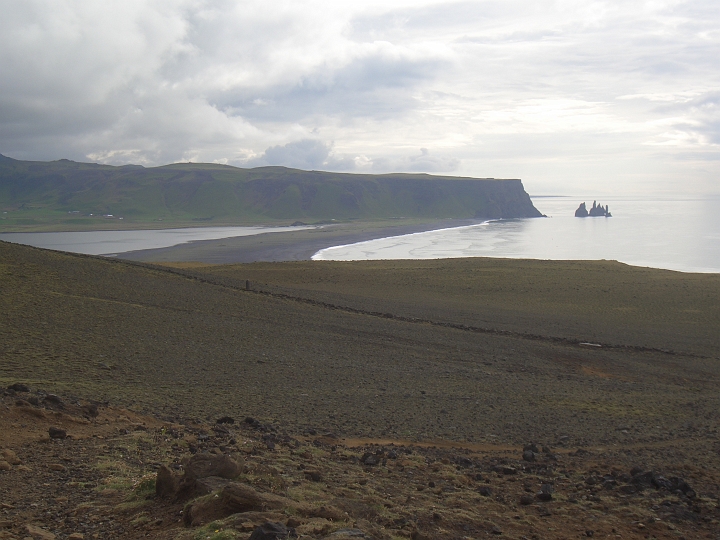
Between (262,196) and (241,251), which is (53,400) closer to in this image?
(241,251)

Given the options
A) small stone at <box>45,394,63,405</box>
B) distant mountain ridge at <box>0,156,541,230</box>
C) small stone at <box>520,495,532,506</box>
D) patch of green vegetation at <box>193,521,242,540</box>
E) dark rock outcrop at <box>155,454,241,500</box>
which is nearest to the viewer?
patch of green vegetation at <box>193,521,242,540</box>

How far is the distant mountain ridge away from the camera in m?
161

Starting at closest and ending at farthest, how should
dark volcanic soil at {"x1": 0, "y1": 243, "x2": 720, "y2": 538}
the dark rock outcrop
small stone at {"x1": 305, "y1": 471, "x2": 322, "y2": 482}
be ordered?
1. the dark rock outcrop
2. dark volcanic soil at {"x1": 0, "y1": 243, "x2": 720, "y2": 538}
3. small stone at {"x1": 305, "y1": 471, "x2": 322, "y2": 482}

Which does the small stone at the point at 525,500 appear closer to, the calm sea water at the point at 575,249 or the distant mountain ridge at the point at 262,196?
the calm sea water at the point at 575,249

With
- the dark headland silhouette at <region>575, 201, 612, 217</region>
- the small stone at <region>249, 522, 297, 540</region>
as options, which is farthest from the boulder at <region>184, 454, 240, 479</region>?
the dark headland silhouette at <region>575, 201, 612, 217</region>

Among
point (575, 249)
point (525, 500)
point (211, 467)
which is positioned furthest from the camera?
point (575, 249)

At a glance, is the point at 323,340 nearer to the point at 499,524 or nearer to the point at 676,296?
the point at 499,524

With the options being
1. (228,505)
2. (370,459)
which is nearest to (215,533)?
(228,505)

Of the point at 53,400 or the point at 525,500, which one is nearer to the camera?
the point at 525,500

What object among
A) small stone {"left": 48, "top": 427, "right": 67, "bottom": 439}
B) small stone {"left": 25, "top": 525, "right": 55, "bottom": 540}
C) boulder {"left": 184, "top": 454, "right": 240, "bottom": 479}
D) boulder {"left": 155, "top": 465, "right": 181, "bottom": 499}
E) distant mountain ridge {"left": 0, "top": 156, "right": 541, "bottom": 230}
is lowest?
small stone {"left": 48, "top": 427, "right": 67, "bottom": 439}

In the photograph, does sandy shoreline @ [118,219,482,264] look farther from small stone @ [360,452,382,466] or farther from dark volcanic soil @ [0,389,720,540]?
small stone @ [360,452,382,466]

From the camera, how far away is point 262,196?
583 feet

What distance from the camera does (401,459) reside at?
803cm

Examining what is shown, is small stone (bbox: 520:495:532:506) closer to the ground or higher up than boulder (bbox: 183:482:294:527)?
closer to the ground
